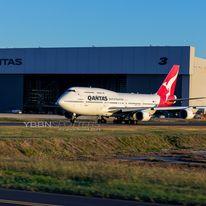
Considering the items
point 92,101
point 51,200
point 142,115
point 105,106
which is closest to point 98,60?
point 105,106

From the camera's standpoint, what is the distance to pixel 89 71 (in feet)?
369

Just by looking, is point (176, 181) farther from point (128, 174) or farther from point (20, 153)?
point (20, 153)

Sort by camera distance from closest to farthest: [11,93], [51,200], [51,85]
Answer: [51,200] < [11,93] < [51,85]

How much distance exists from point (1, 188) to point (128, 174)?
16.6ft

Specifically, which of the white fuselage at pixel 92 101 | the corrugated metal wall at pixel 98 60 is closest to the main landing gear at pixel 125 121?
the white fuselage at pixel 92 101

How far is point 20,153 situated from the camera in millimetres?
35625

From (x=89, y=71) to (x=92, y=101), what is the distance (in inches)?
1789

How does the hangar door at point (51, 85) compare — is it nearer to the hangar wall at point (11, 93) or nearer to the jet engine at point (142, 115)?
the hangar wall at point (11, 93)

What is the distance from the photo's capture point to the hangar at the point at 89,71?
4245 inches

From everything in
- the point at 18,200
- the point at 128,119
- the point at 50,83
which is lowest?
the point at 18,200

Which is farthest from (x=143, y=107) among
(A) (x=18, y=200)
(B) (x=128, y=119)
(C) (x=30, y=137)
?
(A) (x=18, y=200)

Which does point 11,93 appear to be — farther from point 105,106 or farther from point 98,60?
point 105,106

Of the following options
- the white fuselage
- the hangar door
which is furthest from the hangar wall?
the white fuselage

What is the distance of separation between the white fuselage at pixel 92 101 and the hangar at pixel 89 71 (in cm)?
3534
